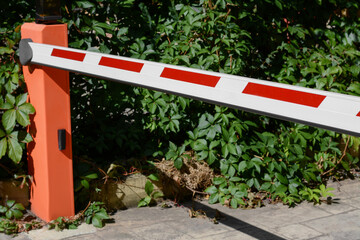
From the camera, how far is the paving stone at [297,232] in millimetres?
4045

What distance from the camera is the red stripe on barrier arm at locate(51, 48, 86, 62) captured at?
367 cm

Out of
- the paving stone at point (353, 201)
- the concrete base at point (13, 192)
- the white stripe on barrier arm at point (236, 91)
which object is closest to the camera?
the white stripe on barrier arm at point (236, 91)

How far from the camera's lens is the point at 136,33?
491 centimetres

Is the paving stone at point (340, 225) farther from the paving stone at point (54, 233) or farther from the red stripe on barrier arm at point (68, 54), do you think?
the red stripe on barrier arm at point (68, 54)

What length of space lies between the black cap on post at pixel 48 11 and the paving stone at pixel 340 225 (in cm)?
225

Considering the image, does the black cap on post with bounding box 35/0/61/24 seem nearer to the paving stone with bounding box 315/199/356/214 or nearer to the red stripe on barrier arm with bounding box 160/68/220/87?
the red stripe on barrier arm with bounding box 160/68/220/87

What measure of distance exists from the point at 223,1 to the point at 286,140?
1254 millimetres

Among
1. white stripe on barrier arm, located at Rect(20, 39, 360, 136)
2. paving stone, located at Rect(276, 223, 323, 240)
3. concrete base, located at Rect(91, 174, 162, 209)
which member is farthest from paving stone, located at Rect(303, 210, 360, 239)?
white stripe on barrier arm, located at Rect(20, 39, 360, 136)

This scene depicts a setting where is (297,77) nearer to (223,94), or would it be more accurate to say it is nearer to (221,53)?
(221,53)

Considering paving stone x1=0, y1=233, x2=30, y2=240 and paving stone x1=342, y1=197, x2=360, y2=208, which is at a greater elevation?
paving stone x1=342, y1=197, x2=360, y2=208

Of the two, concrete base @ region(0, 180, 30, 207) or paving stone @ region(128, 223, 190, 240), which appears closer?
paving stone @ region(128, 223, 190, 240)

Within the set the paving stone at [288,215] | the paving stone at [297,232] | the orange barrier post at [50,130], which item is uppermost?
the orange barrier post at [50,130]

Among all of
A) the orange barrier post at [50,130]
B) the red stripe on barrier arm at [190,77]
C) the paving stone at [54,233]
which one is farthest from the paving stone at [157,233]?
the red stripe on barrier arm at [190,77]

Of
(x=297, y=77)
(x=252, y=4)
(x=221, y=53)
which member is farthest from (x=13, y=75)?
(x=297, y=77)
